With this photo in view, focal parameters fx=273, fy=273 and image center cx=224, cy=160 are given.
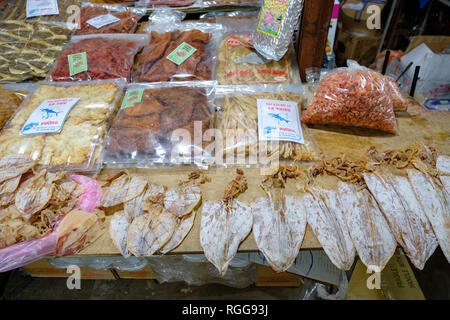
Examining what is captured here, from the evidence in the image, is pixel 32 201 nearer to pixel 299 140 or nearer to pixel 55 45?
pixel 299 140

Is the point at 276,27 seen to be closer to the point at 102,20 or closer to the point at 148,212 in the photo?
the point at 148,212

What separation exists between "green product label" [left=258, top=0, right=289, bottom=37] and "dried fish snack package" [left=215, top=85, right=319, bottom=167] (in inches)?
17.7

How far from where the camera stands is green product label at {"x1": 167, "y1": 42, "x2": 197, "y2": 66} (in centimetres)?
196

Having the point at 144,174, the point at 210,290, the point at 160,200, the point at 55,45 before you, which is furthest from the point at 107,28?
the point at 210,290

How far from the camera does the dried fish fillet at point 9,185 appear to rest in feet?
4.27

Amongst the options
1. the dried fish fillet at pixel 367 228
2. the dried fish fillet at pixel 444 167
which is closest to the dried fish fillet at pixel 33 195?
the dried fish fillet at pixel 367 228

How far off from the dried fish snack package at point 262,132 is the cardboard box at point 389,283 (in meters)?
0.82

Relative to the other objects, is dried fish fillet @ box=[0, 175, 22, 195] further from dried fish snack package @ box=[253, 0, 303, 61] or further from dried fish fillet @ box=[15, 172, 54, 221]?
dried fish snack package @ box=[253, 0, 303, 61]

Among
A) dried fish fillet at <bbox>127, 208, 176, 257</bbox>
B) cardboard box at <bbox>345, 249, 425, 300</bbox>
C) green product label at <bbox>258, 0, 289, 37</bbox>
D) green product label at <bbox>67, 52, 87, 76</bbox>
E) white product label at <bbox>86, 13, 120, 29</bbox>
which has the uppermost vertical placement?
green product label at <bbox>258, 0, 289, 37</bbox>

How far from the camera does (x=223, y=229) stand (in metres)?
1.19

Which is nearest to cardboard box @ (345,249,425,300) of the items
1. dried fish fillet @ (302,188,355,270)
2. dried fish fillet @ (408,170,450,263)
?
dried fish fillet @ (408,170,450,263)

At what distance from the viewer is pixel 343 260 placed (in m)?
1.11

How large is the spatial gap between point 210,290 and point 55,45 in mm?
2306

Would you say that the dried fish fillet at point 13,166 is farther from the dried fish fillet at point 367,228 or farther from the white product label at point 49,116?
the dried fish fillet at point 367,228
